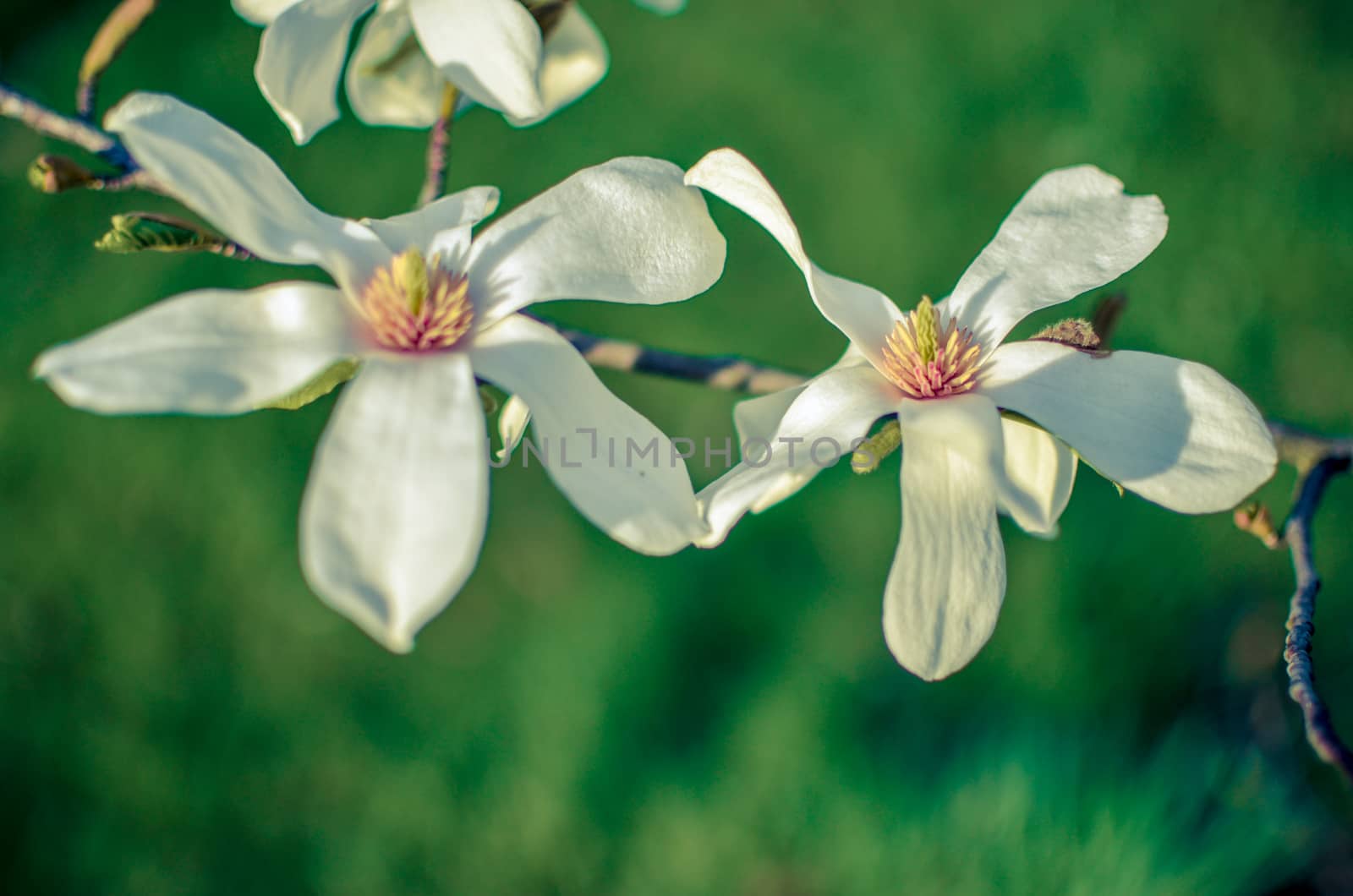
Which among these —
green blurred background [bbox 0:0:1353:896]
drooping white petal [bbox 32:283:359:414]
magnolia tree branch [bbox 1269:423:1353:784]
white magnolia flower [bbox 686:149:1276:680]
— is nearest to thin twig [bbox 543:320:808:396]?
white magnolia flower [bbox 686:149:1276:680]

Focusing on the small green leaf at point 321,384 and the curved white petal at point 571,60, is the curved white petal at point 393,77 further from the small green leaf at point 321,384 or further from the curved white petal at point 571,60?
the small green leaf at point 321,384

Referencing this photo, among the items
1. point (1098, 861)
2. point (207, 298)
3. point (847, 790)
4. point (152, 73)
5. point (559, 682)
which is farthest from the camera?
point (152, 73)

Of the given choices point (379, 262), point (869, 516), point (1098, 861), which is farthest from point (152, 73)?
point (1098, 861)

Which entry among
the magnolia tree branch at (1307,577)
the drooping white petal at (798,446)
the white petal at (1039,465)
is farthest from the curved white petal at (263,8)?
Answer: the magnolia tree branch at (1307,577)

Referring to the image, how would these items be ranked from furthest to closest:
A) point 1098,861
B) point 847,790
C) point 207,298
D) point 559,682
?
point 559,682 → point 847,790 → point 1098,861 → point 207,298

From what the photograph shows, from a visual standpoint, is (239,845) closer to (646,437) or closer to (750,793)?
(750,793)

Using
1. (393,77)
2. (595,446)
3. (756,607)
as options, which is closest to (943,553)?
(595,446)
